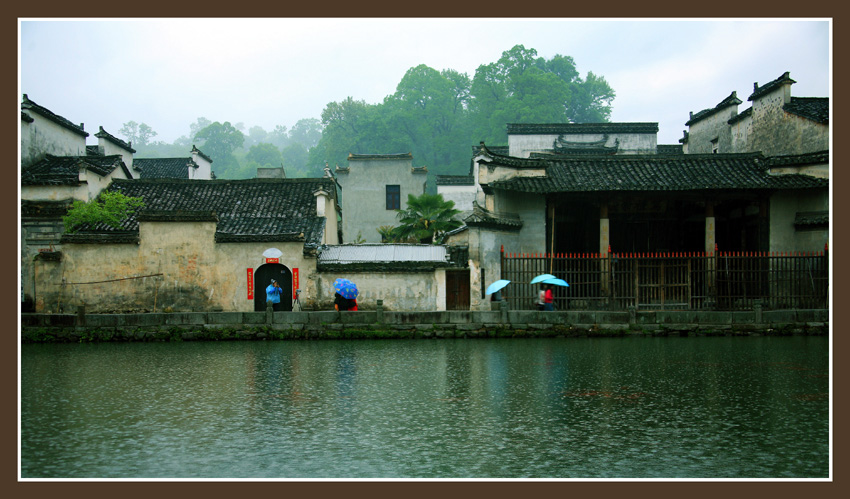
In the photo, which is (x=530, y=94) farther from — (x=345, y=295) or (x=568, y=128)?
(x=345, y=295)

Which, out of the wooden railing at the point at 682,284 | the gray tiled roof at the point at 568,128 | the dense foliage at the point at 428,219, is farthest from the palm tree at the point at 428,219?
the gray tiled roof at the point at 568,128

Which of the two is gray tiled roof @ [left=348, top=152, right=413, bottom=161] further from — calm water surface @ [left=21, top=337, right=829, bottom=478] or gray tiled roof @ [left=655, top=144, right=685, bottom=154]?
calm water surface @ [left=21, top=337, right=829, bottom=478]

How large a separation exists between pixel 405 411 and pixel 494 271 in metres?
14.0

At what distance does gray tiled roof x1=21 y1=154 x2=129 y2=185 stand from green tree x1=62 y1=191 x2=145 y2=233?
4.05 ft

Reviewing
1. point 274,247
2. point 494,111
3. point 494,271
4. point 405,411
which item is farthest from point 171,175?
point 405,411

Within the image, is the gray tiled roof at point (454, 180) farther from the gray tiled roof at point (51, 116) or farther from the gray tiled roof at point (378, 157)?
the gray tiled roof at point (51, 116)

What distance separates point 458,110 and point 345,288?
5058 cm

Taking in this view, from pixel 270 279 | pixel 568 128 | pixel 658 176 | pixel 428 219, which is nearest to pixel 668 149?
pixel 568 128

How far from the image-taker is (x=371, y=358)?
52.5ft

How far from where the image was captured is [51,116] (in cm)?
3056

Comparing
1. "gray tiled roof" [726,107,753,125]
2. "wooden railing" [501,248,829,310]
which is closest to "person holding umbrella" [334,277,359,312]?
"wooden railing" [501,248,829,310]

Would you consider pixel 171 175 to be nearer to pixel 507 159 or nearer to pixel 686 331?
pixel 507 159

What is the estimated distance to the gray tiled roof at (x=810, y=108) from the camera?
26234 mm

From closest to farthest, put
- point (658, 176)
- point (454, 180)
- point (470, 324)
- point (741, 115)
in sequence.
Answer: point (470, 324), point (658, 176), point (741, 115), point (454, 180)
